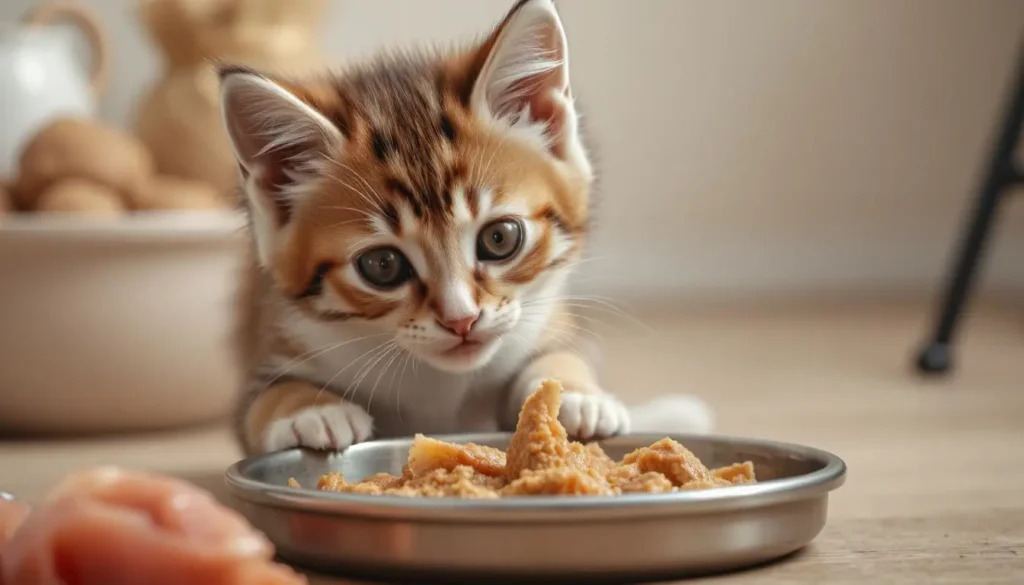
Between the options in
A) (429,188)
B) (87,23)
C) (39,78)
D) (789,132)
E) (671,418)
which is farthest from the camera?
(789,132)

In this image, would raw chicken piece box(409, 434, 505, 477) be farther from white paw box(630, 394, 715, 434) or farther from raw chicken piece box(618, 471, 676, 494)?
white paw box(630, 394, 715, 434)

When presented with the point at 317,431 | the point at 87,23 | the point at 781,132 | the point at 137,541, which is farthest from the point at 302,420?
the point at 781,132

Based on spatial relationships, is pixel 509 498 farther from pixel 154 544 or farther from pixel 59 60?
pixel 59 60

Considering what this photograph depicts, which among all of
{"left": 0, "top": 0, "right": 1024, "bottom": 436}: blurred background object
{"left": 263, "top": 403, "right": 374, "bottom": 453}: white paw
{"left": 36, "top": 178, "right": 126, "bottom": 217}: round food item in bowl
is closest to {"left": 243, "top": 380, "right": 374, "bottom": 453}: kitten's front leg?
{"left": 263, "top": 403, "right": 374, "bottom": 453}: white paw

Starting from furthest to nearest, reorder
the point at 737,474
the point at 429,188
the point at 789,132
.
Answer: the point at 789,132 → the point at 429,188 → the point at 737,474

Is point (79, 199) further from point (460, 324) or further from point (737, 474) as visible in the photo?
point (737, 474)

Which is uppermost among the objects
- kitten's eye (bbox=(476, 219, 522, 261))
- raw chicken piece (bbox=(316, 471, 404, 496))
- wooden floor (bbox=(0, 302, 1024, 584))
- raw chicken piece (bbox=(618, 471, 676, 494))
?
kitten's eye (bbox=(476, 219, 522, 261))
